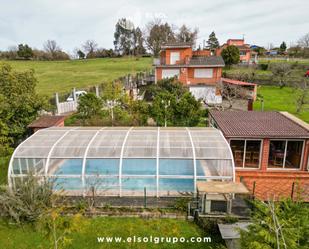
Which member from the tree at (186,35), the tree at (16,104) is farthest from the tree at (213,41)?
the tree at (16,104)

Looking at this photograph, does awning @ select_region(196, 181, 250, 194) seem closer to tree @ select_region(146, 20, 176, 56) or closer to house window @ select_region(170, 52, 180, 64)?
house window @ select_region(170, 52, 180, 64)

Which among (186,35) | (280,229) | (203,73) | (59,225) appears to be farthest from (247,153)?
(186,35)

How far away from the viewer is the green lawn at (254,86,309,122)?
26.8m

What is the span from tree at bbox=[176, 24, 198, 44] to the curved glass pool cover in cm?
6218

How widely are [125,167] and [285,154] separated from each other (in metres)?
9.89

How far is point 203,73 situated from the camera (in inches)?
1313

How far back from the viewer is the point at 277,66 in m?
43.3

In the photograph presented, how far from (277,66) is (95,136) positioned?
41.7 m

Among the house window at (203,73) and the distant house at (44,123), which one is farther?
the house window at (203,73)

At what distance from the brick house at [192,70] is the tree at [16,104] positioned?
62.2 feet

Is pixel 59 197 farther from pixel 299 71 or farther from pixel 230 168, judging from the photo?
pixel 299 71

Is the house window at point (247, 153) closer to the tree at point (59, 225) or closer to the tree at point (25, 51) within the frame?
the tree at point (59, 225)

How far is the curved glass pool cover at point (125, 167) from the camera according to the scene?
10.8 meters

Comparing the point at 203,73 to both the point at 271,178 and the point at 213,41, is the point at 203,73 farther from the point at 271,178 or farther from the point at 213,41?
the point at 213,41
